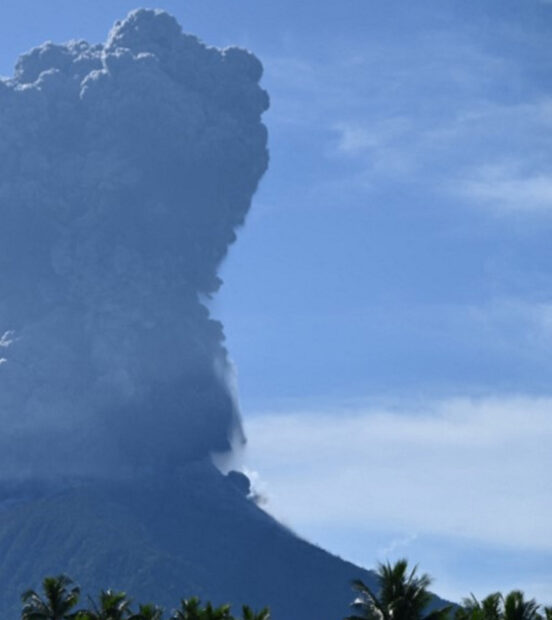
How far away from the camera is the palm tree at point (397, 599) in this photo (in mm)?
80625

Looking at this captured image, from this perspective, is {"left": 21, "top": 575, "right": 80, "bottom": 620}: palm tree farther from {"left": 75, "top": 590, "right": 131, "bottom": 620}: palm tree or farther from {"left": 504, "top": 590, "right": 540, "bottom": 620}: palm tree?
{"left": 504, "top": 590, "right": 540, "bottom": 620}: palm tree

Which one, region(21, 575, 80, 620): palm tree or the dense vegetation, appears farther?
region(21, 575, 80, 620): palm tree

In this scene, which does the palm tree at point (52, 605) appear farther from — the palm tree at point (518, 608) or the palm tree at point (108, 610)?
the palm tree at point (518, 608)

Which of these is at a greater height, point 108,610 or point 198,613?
point 198,613

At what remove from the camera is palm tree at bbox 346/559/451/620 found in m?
80.6

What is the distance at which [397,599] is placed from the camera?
81.2m

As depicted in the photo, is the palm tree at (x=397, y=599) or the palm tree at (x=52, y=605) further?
the palm tree at (x=52, y=605)

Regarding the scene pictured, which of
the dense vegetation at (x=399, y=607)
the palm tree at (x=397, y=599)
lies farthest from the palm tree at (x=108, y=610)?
the palm tree at (x=397, y=599)

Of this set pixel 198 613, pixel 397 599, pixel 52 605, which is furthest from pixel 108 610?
pixel 397 599

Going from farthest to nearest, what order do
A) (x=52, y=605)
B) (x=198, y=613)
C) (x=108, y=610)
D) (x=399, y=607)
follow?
(x=52, y=605) → (x=198, y=613) → (x=108, y=610) → (x=399, y=607)

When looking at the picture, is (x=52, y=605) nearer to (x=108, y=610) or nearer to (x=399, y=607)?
(x=108, y=610)

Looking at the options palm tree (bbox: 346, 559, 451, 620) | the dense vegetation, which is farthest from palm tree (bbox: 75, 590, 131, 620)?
palm tree (bbox: 346, 559, 451, 620)

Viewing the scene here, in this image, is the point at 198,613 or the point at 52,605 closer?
the point at 198,613

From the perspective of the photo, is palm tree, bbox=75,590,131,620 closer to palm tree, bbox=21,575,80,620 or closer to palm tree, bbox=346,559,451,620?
→ palm tree, bbox=21,575,80,620
